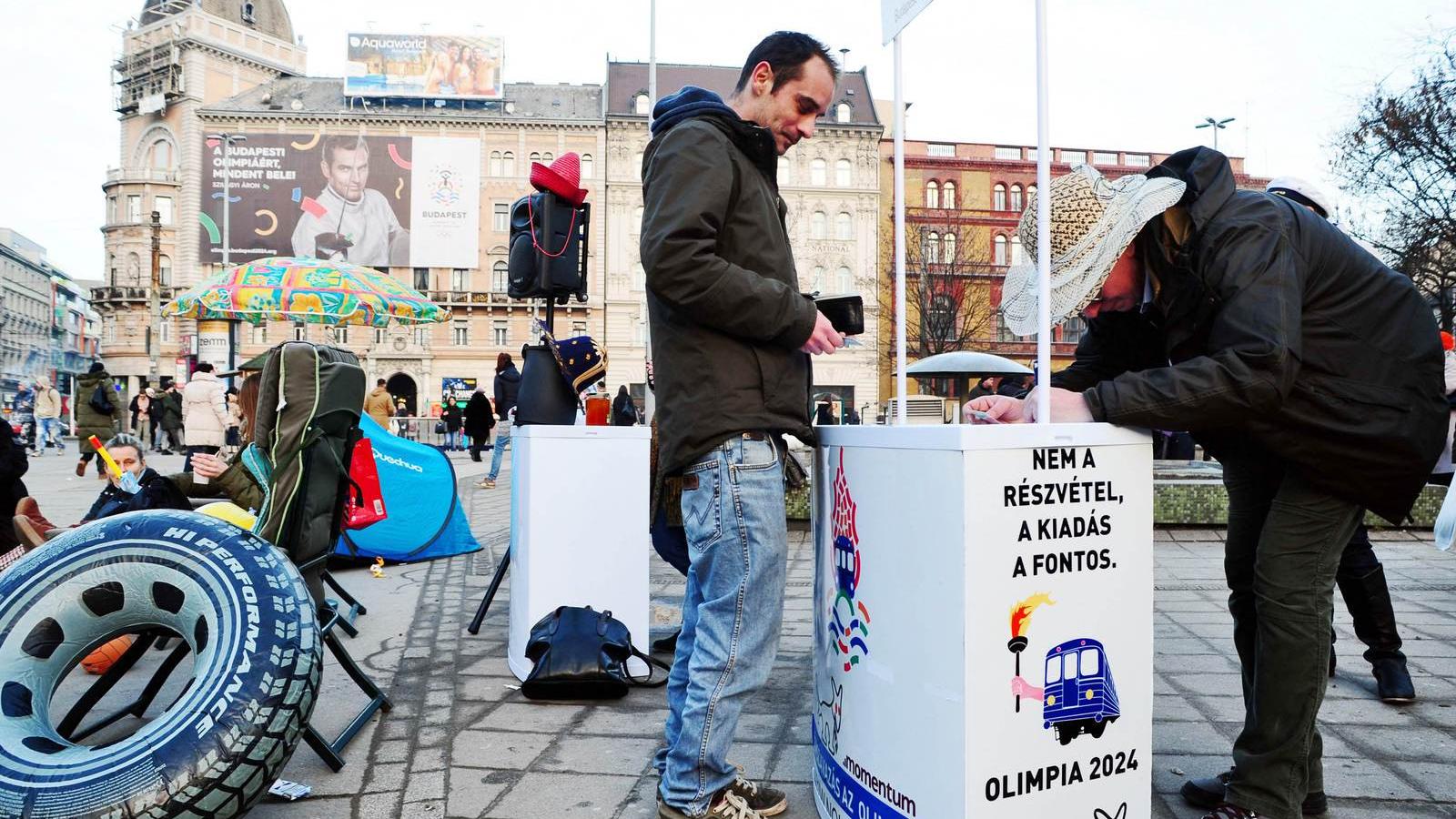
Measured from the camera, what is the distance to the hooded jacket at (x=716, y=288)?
7.75 feet

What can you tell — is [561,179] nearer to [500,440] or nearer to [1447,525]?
[1447,525]

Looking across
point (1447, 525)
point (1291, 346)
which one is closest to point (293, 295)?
point (1447, 525)

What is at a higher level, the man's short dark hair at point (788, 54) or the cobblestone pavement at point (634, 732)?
the man's short dark hair at point (788, 54)

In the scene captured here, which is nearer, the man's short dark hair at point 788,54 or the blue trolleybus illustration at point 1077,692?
the blue trolleybus illustration at point 1077,692

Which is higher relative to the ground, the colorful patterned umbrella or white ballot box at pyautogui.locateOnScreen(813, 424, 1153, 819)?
the colorful patterned umbrella

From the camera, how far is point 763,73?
2.60m

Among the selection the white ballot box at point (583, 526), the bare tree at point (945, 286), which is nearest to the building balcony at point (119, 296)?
the bare tree at point (945, 286)

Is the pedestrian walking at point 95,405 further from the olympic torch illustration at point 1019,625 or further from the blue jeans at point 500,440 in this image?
the olympic torch illustration at point 1019,625

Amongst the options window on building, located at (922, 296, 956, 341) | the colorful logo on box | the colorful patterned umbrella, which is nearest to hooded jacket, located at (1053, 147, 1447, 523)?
the colorful logo on box

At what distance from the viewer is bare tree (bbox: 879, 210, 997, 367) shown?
139ft

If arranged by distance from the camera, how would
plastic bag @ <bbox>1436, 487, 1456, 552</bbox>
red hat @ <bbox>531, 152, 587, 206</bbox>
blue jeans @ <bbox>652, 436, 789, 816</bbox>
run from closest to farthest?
1. blue jeans @ <bbox>652, 436, 789, 816</bbox>
2. plastic bag @ <bbox>1436, 487, 1456, 552</bbox>
3. red hat @ <bbox>531, 152, 587, 206</bbox>

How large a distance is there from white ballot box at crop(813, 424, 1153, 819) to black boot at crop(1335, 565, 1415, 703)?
221 cm

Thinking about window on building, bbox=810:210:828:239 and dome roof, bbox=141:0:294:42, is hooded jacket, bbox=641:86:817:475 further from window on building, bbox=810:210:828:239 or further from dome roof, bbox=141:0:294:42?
dome roof, bbox=141:0:294:42

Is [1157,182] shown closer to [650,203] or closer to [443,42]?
[650,203]
